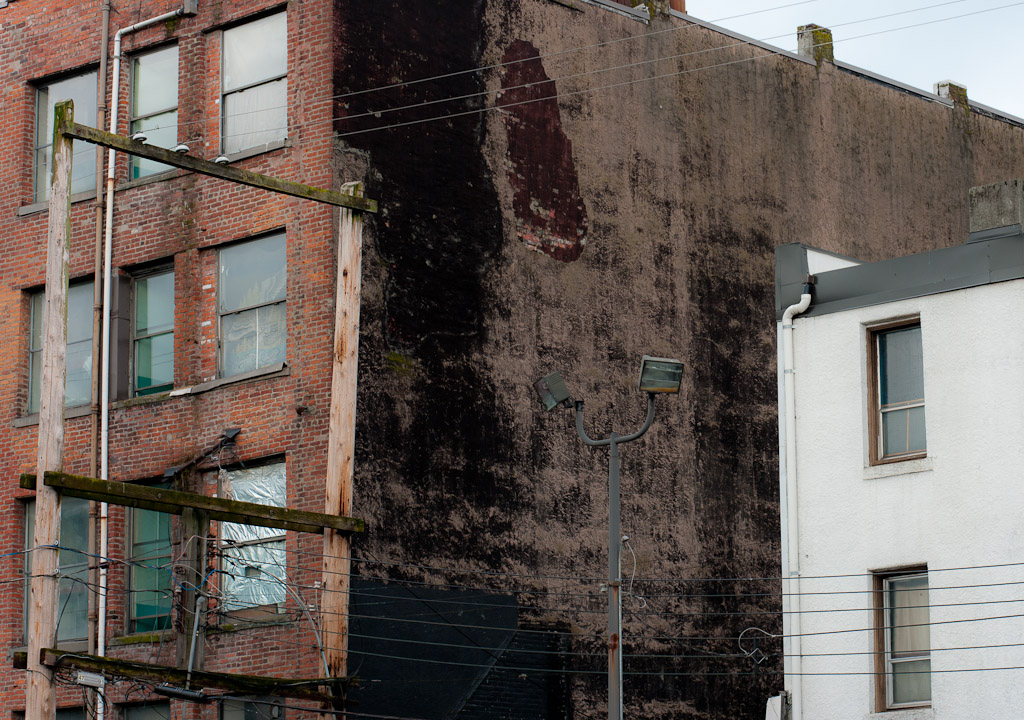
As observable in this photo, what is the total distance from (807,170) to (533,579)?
444 inches

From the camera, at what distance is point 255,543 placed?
24500mm

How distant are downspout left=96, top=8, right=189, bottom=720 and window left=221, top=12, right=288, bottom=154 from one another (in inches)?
49.8

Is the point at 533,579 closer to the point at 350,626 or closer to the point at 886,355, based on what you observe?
the point at 350,626

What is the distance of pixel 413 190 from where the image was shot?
87.4 ft

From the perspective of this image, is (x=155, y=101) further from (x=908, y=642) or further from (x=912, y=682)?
(x=912, y=682)

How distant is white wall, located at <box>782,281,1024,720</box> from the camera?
63.3ft

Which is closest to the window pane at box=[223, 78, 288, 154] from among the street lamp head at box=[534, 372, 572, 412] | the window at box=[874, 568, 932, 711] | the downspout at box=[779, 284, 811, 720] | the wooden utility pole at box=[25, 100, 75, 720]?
the wooden utility pole at box=[25, 100, 75, 720]

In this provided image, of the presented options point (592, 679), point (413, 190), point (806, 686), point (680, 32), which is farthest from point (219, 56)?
point (806, 686)

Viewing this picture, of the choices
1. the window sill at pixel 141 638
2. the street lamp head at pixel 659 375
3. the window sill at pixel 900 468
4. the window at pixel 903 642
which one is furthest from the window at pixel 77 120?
the window at pixel 903 642

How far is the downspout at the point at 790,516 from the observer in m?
21.0

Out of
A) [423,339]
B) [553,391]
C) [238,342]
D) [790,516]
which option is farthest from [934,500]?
[238,342]

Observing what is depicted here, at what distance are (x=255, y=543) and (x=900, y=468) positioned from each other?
31.6ft

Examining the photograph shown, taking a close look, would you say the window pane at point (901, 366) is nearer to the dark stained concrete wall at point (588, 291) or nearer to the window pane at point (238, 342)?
the dark stained concrete wall at point (588, 291)

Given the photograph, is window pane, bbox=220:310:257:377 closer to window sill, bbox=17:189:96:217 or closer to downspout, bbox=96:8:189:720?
downspout, bbox=96:8:189:720
